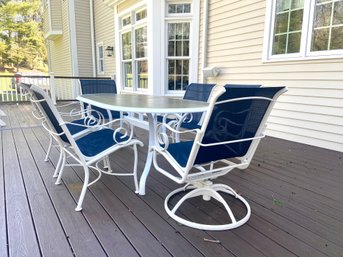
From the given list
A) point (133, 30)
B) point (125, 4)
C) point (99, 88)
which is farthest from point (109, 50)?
point (99, 88)

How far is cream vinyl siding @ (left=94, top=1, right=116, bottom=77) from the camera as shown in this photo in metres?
8.80

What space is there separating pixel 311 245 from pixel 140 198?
1275 millimetres

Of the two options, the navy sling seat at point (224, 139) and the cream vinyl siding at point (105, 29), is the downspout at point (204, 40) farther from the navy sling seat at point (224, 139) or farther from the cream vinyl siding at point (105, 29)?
the cream vinyl siding at point (105, 29)

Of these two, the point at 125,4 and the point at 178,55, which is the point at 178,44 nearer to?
the point at 178,55

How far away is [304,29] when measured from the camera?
12.0 ft

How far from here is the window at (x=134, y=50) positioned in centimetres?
585

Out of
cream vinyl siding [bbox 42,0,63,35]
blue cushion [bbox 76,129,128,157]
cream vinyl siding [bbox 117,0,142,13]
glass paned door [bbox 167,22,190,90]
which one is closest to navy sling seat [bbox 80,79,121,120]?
blue cushion [bbox 76,129,128,157]

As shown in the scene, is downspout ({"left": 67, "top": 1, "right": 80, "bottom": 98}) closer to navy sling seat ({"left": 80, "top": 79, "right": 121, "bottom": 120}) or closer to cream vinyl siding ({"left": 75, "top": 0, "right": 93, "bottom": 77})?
cream vinyl siding ({"left": 75, "top": 0, "right": 93, "bottom": 77})

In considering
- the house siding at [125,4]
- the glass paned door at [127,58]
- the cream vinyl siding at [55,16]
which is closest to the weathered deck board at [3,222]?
Answer: the glass paned door at [127,58]

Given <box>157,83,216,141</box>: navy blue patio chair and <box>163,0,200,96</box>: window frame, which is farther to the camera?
<box>163,0,200,96</box>: window frame

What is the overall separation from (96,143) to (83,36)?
30.7ft

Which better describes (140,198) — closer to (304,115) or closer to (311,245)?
(311,245)

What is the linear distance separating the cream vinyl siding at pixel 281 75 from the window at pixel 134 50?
5.13 feet

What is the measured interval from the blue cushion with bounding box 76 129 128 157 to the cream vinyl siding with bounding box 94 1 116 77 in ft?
22.3
